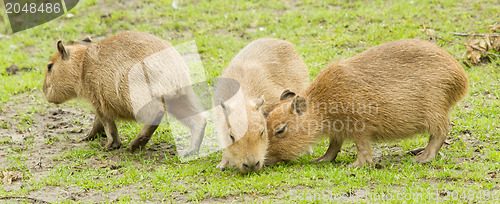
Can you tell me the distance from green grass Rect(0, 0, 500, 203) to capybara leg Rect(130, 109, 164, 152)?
152mm

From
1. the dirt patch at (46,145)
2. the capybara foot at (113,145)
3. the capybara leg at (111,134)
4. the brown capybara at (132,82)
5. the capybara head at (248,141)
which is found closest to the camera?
the capybara head at (248,141)

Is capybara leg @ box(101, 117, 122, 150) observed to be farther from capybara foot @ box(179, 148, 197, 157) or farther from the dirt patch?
capybara foot @ box(179, 148, 197, 157)

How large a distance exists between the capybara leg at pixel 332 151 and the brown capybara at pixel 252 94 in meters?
0.72

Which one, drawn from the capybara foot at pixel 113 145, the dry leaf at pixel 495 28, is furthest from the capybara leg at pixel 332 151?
the dry leaf at pixel 495 28

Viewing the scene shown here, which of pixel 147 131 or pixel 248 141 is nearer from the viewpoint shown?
pixel 248 141

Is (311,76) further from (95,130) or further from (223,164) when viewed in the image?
(95,130)

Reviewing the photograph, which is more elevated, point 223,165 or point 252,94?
point 252,94

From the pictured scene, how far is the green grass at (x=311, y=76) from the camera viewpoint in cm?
475

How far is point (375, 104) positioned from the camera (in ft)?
16.5

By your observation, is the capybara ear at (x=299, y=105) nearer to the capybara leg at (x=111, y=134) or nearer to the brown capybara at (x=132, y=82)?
the brown capybara at (x=132, y=82)

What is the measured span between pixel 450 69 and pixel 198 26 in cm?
603

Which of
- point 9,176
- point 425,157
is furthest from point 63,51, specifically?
point 425,157

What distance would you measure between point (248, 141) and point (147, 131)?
5.16 ft

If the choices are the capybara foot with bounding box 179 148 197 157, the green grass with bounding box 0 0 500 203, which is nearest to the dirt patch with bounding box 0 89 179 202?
the green grass with bounding box 0 0 500 203
